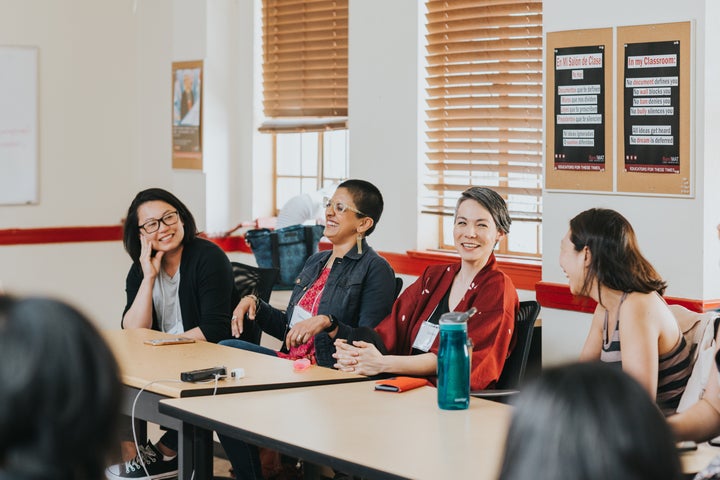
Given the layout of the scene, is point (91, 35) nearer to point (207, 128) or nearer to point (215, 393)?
point (207, 128)

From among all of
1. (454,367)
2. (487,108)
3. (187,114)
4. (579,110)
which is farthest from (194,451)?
(187,114)

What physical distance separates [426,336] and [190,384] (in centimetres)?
95

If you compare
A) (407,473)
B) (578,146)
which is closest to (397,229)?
(578,146)

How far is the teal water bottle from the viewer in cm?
286

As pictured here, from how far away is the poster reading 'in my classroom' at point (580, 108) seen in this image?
408 centimetres

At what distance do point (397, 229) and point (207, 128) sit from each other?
185 cm

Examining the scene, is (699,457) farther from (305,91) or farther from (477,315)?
(305,91)

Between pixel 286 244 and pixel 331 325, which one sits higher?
pixel 286 244

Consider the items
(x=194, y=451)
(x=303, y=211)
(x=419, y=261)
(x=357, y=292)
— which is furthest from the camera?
(x=303, y=211)

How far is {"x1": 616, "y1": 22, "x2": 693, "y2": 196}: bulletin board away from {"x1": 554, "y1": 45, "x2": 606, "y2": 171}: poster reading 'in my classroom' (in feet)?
0.30

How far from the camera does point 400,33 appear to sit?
5.37 m

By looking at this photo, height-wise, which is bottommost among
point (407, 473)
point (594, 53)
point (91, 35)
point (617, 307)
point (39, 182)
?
point (407, 473)

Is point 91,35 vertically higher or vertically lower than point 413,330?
higher

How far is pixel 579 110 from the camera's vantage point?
417 cm
